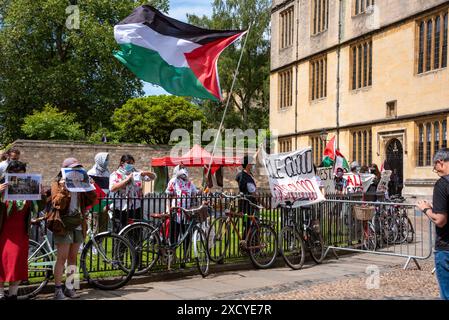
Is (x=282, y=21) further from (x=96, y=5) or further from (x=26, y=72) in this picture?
(x=26, y=72)

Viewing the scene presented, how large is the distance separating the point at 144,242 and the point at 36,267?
165 centimetres

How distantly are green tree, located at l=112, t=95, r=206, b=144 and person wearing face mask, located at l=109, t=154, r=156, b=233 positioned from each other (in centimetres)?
2544

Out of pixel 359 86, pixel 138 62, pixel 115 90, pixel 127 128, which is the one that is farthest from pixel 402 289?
pixel 115 90

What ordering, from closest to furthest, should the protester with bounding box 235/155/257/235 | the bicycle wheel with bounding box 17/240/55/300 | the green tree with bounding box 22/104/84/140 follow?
the bicycle wheel with bounding box 17/240/55/300, the protester with bounding box 235/155/257/235, the green tree with bounding box 22/104/84/140

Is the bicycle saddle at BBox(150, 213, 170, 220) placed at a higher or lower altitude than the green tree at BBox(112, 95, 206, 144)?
lower

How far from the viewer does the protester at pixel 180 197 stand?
861cm

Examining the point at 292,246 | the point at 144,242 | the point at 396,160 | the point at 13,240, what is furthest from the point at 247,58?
the point at 13,240

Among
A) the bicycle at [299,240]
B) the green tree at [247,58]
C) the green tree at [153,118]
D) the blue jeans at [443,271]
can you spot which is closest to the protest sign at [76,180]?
the bicycle at [299,240]

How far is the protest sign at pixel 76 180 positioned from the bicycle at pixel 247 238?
101 inches

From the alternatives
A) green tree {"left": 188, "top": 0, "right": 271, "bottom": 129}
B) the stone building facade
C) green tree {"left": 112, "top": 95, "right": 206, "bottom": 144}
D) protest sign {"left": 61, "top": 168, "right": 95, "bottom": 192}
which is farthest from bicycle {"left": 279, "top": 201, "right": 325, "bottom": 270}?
green tree {"left": 188, "top": 0, "right": 271, "bottom": 129}

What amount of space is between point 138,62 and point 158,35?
603mm

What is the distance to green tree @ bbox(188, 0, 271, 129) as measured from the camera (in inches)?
1813

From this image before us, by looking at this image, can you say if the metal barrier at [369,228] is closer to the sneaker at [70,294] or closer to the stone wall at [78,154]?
the sneaker at [70,294]

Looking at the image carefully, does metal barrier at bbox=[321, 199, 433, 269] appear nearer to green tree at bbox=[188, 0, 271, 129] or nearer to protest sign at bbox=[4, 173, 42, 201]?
protest sign at bbox=[4, 173, 42, 201]
